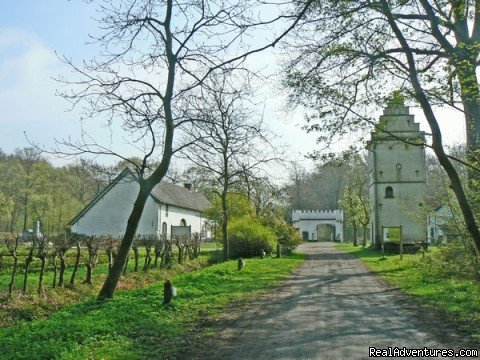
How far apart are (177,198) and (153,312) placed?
41974 millimetres

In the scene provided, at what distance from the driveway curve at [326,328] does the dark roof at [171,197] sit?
30391 millimetres

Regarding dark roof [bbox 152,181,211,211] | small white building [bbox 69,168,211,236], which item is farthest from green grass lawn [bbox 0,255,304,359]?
dark roof [bbox 152,181,211,211]

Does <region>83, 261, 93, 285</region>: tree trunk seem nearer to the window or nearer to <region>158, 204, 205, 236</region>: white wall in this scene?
the window

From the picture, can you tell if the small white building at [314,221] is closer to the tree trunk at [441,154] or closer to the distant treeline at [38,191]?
the distant treeline at [38,191]

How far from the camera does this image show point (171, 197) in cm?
4997

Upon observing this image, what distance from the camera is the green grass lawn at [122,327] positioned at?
285 inches

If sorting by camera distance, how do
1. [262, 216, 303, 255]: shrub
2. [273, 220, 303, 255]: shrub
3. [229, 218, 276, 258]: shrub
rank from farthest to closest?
[273, 220, 303, 255]: shrub → [262, 216, 303, 255]: shrub → [229, 218, 276, 258]: shrub

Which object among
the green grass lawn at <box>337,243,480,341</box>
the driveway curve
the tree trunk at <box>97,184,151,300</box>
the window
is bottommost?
the driveway curve

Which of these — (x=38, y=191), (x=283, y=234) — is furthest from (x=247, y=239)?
(x=38, y=191)

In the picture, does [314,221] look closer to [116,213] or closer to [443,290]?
[116,213]

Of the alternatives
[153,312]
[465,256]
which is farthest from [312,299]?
[465,256]

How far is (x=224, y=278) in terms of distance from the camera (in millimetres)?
17188

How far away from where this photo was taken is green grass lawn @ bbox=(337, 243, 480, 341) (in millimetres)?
9501

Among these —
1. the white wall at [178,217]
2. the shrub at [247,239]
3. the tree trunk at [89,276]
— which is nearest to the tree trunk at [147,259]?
the tree trunk at [89,276]
